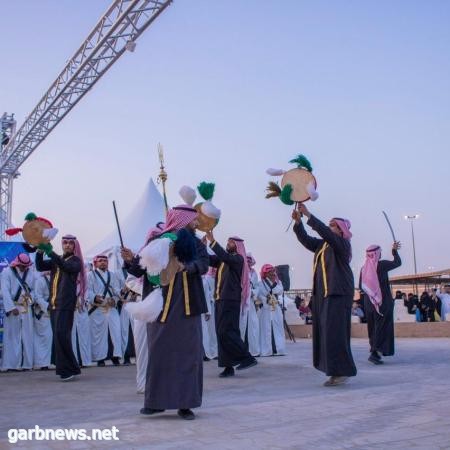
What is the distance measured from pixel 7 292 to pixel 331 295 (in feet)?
18.0

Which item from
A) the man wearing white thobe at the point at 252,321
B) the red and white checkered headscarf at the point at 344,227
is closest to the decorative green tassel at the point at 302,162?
Answer: the red and white checkered headscarf at the point at 344,227

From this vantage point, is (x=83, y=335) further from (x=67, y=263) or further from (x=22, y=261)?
(x=67, y=263)

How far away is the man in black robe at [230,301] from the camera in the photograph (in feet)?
25.8

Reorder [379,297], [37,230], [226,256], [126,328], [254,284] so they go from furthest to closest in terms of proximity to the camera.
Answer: [254,284] < [126,328] < [379,297] < [226,256] < [37,230]

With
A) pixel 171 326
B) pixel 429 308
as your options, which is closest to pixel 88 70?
pixel 429 308

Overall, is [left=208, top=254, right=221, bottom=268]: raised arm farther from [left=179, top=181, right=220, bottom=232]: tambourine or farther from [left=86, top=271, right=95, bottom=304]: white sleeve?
[left=86, top=271, right=95, bottom=304]: white sleeve

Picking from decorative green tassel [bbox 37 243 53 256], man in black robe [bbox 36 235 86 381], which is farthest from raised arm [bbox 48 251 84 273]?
decorative green tassel [bbox 37 243 53 256]

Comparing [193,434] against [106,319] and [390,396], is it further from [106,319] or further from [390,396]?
[106,319]

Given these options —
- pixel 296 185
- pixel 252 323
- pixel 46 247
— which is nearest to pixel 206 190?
pixel 296 185

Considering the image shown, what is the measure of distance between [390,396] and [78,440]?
2.96 meters

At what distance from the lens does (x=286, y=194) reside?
6.21 meters

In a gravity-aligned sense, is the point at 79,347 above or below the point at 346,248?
below

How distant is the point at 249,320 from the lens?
11.6 metres

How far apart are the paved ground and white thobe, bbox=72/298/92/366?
2.08 m
